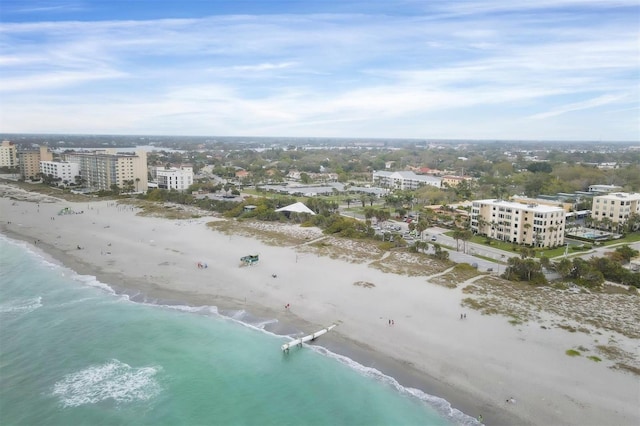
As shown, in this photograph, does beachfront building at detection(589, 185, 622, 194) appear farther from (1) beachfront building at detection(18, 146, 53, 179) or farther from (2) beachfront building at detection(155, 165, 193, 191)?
(1) beachfront building at detection(18, 146, 53, 179)

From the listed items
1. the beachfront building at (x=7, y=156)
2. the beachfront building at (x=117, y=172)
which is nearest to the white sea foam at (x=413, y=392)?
the beachfront building at (x=117, y=172)

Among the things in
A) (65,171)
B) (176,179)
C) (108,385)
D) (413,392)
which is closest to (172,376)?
(108,385)

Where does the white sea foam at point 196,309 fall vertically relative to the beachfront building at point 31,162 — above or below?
below

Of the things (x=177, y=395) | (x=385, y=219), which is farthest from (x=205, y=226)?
(x=177, y=395)

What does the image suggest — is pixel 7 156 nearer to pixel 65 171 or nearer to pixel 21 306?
pixel 65 171

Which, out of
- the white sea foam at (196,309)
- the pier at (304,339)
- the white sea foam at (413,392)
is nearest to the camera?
the white sea foam at (413,392)

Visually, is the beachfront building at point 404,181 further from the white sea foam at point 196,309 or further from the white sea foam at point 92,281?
the white sea foam at point 92,281
